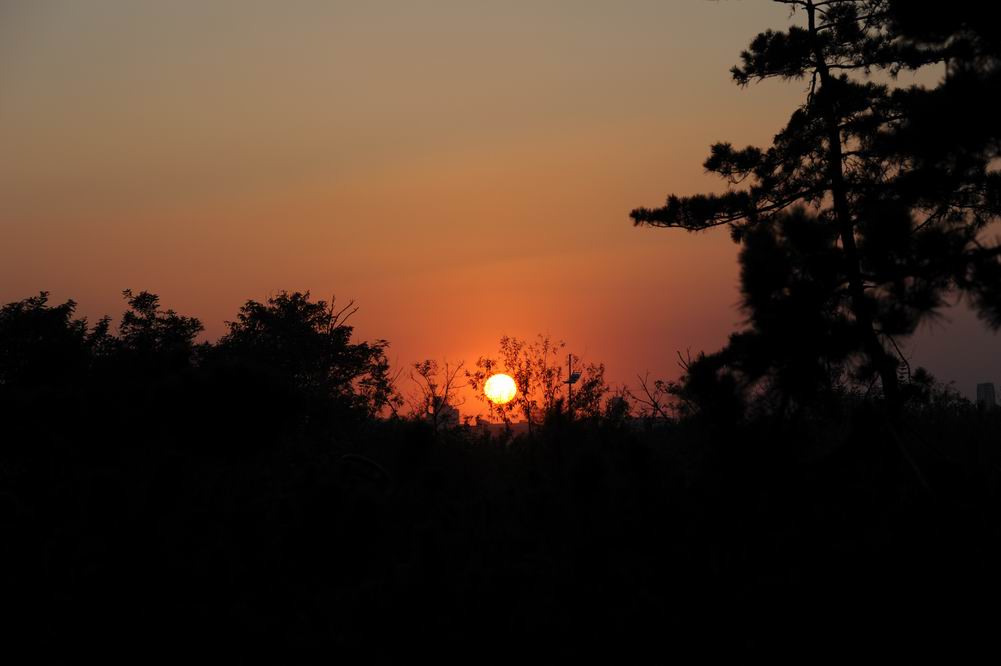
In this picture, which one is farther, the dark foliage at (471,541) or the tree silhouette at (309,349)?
the tree silhouette at (309,349)

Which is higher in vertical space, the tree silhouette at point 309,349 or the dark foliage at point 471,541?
the tree silhouette at point 309,349

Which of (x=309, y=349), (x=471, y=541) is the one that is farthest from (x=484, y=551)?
(x=309, y=349)

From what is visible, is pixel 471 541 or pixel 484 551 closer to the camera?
pixel 484 551

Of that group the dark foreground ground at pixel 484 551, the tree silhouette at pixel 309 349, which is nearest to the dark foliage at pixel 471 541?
the dark foreground ground at pixel 484 551

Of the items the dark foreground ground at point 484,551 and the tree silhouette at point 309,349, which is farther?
the tree silhouette at point 309,349

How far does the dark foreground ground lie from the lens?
5047 millimetres

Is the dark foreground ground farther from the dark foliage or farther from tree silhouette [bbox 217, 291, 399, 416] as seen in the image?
tree silhouette [bbox 217, 291, 399, 416]

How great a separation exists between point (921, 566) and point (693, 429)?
2.28 metres

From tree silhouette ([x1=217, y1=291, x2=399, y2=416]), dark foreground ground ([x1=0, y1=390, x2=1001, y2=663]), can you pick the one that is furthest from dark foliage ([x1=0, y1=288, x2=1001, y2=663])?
tree silhouette ([x1=217, y1=291, x2=399, y2=416])

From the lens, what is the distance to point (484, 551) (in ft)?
22.0

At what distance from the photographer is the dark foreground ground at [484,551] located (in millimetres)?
5047

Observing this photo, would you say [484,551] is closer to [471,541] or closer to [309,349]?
[471,541]

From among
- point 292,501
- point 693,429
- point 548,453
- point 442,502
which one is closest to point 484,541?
point 442,502

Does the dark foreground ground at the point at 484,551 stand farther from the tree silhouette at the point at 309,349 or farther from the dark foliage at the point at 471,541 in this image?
the tree silhouette at the point at 309,349
